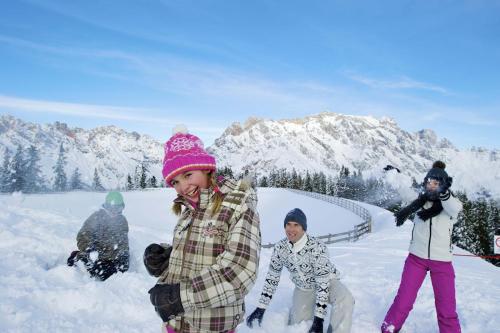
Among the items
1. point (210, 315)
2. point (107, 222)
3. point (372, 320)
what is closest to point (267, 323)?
point (372, 320)

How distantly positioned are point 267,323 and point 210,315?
2863mm

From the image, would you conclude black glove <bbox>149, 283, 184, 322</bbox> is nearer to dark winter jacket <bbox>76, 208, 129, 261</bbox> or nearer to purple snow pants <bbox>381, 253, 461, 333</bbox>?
purple snow pants <bbox>381, 253, 461, 333</bbox>

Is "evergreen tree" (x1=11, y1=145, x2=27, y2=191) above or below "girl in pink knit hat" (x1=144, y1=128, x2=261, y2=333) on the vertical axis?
below

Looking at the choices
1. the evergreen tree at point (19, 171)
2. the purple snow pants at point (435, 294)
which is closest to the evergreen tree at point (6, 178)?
the evergreen tree at point (19, 171)

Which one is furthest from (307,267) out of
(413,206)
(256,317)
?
(413,206)

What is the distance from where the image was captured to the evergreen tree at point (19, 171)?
50875 mm

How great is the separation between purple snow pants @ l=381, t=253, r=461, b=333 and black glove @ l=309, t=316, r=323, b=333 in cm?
83

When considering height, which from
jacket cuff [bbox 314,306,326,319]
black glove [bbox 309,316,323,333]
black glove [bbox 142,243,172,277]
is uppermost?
black glove [bbox 142,243,172,277]

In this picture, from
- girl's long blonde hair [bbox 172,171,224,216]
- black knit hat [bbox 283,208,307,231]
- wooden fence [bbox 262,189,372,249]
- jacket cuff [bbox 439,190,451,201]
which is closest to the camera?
girl's long blonde hair [bbox 172,171,224,216]

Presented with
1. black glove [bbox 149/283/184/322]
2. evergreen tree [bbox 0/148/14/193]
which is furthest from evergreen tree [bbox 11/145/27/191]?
black glove [bbox 149/283/184/322]

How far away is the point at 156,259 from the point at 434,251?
11.2 ft

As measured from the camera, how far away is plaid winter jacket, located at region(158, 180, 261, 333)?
214cm

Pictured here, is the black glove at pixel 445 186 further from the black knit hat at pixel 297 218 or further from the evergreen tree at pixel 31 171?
the evergreen tree at pixel 31 171

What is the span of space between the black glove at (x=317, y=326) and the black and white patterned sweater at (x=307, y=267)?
0.15 ft
